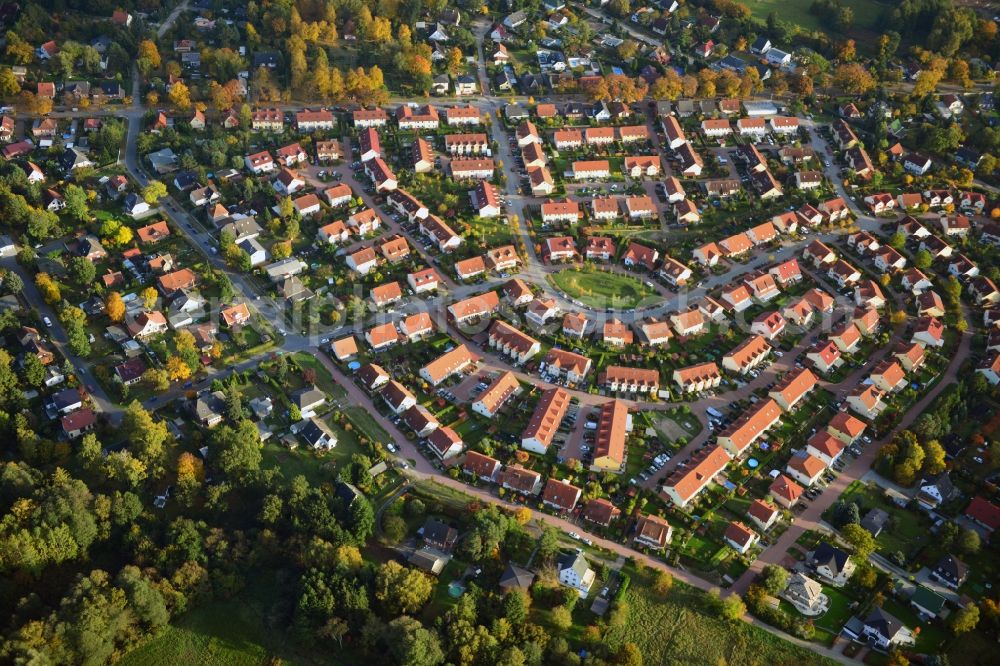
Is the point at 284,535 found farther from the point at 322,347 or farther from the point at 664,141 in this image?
the point at 664,141

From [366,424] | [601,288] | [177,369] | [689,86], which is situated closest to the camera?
[366,424]

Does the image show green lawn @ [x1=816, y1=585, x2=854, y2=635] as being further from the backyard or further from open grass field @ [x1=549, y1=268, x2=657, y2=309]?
the backyard

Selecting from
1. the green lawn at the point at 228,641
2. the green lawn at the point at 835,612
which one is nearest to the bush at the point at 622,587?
the green lawn at the point at 835,612

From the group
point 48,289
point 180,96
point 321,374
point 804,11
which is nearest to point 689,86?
point 804,11

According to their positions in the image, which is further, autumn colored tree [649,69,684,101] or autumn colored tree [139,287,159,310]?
autumn colored tree [649,69,684,101]

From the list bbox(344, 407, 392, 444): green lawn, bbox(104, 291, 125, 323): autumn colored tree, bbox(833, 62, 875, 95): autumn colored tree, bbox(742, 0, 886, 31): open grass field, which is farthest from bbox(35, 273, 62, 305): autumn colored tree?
bbox(742, 0, 886, 31): open grass field

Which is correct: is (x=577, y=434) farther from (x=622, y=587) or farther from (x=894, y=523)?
(x=894, y=523)

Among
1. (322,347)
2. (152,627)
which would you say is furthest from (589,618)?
(322,347)
